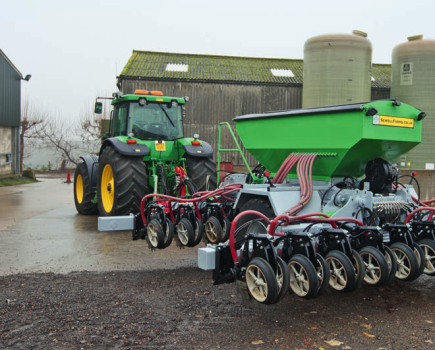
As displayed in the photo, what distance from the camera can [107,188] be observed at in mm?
9062

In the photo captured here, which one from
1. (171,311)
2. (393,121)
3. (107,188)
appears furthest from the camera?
(107,188)

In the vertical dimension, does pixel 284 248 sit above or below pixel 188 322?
above

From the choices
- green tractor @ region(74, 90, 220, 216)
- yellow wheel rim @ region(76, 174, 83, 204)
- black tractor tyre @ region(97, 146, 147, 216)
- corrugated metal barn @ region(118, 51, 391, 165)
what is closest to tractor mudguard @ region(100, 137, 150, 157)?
green tractor @ region(74, 90, 220, 216)

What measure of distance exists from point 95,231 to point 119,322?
181 inches

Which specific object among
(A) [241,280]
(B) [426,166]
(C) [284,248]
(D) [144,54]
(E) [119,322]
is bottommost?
(E) [119,322]

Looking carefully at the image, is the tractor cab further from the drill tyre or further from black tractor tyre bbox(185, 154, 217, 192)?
the drill tyre

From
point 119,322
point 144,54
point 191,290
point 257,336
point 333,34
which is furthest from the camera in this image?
point 144,54

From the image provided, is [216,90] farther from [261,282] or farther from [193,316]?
[261,282]

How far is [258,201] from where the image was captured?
18.4ft

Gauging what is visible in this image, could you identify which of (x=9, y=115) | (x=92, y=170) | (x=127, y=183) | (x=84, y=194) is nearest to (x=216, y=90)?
(x=9, y=115)

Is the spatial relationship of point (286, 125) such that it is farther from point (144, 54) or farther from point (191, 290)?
point (144, 54)

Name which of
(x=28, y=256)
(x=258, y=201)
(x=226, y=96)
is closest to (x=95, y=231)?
(x=28, y=256)

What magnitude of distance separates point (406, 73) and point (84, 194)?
10.2 meters

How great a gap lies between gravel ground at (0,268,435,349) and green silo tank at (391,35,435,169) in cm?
950
